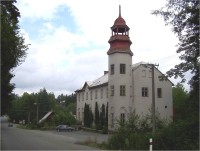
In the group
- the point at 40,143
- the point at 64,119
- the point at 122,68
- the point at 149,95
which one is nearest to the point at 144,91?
the point at 149,95

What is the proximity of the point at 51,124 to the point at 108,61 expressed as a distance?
121 ft

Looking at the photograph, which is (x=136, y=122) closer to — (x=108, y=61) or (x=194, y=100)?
(x=194, y=100)

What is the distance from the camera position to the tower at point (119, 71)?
6234 cm

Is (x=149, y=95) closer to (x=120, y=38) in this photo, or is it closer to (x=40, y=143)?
(x=120, y=38)

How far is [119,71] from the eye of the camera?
62688mm

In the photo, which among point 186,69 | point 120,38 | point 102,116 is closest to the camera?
point 186,69

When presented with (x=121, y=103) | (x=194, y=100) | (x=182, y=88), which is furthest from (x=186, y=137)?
(x=182, y=88)

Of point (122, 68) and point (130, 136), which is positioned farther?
point (122, 68)

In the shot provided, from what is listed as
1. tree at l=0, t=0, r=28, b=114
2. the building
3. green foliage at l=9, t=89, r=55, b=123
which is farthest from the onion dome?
green foliage at l=9, t=89, r=55, b=123

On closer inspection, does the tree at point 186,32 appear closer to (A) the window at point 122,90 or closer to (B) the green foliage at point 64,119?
(A) the window at point 122,90

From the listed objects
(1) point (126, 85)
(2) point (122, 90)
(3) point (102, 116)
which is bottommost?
(3) point (102, 116)

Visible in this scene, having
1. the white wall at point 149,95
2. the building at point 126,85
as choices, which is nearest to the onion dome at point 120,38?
the building at point 126,85

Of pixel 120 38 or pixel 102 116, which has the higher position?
pixel 120 38

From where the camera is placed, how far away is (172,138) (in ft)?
92.2
